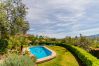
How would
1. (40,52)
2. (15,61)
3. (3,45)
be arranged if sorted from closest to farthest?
1. (15,61)
2. (3,45)
3. (40,52)

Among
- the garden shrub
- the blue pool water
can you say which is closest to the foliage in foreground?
the garden shrub

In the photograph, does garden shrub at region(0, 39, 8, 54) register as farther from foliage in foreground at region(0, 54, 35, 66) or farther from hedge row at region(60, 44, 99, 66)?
foliage in foreground at region(0, 54, 35, 66)

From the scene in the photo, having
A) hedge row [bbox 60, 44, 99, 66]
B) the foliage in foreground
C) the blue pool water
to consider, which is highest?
the foliage in foreground

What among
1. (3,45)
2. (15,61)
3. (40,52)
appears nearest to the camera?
(15,61)

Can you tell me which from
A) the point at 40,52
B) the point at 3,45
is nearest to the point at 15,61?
the point at 3,45

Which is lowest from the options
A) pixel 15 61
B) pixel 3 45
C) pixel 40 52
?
pixel 40 52

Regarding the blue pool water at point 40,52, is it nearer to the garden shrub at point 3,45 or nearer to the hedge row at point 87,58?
the garden shrub at point 3,45

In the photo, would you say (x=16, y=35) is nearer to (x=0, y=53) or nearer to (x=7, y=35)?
(x=7, y=35)

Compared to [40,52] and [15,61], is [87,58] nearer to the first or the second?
[15,61]

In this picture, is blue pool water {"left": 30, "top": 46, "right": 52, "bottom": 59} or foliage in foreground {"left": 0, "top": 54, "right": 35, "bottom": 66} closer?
foliage in foreground {"left": 0, "top": 54, "right": 35, "bottom": 66}

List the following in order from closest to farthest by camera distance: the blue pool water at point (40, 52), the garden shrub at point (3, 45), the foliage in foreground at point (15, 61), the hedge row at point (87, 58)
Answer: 1. the foliage in foreground at point (15, 61)
2. the hedge row at point (87, 58)
3. the garden shrub at point (3, 45)
4. the blue pool water at point (40, 52)

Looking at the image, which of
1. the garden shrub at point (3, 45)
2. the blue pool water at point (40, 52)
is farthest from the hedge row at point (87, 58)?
the garden shrub at point (3, 45)

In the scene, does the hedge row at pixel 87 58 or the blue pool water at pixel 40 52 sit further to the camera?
the blue pool water at pixel 40 52

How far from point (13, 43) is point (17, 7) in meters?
4.90
